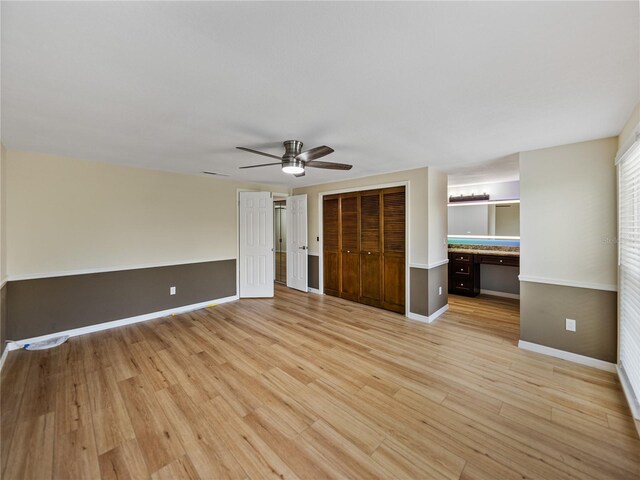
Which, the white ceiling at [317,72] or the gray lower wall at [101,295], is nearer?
the white ceiling at [317,72]

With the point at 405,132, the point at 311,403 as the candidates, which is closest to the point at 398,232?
the point at 405,132

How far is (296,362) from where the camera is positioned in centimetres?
265

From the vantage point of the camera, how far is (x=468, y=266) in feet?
16.2

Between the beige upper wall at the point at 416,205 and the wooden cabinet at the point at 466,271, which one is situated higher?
the beige upper wall at the point at 416,205

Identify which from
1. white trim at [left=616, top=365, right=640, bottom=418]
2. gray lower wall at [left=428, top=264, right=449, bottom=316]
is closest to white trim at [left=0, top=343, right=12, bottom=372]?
gray lower wall at [left=428, top=264, right=449, bottom=316]

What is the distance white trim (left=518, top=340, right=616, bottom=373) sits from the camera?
8.21 feet

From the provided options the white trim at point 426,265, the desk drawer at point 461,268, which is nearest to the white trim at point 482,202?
the desk drawer at point 461,268

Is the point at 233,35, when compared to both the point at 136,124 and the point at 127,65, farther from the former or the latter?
the point at 136,124

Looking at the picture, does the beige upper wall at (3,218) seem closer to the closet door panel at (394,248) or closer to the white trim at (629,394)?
the closet door panel at (394,248)

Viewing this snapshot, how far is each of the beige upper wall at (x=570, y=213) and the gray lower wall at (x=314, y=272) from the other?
3339 mm

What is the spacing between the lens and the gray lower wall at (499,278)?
4.82m

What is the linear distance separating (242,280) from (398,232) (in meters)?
3.02

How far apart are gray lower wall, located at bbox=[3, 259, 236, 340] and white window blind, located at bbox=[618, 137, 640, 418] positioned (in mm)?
5012

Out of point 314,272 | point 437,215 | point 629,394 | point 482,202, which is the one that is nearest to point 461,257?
point 482,202
